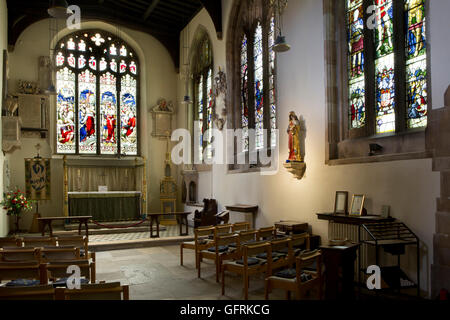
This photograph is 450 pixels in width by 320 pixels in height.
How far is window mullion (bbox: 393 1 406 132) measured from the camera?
6254mm

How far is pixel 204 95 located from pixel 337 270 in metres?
10.2

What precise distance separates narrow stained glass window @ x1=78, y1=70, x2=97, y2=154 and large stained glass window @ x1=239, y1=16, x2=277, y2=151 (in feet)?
20.1

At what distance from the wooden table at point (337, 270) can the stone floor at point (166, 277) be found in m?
1.32

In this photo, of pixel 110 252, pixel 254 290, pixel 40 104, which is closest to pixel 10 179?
pixel 40 104

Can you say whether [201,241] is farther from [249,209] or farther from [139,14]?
[139,14]

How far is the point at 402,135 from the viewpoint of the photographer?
20.2 ft

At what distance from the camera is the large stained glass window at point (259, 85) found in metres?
9.76

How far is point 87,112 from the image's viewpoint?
47.2ft

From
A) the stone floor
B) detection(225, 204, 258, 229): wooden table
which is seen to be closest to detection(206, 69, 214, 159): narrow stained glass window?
detection(225, 204, 258, 229): wooden table

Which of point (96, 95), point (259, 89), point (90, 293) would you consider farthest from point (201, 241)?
point (96, 95)

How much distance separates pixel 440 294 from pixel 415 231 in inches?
40.1

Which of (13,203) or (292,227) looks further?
(13,203)

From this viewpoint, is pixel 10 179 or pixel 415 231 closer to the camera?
pixel 415 231
